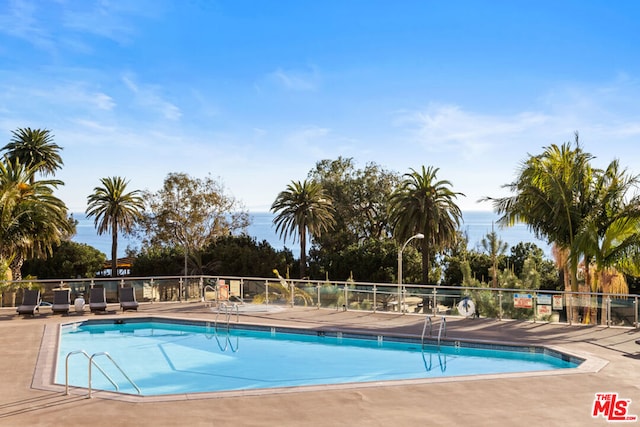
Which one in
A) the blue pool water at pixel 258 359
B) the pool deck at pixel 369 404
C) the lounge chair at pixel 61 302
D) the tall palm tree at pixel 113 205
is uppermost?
the tall palm tree at pixel 113 205

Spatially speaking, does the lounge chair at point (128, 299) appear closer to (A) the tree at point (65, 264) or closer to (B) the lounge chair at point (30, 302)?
(B) the lounge chair at point (30, 302)

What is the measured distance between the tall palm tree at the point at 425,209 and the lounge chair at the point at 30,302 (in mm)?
22457

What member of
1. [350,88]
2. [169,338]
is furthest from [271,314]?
[350,88]

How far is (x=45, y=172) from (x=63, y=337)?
4122cm

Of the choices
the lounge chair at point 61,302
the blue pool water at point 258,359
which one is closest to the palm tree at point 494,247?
the blue pool water at point 258,359

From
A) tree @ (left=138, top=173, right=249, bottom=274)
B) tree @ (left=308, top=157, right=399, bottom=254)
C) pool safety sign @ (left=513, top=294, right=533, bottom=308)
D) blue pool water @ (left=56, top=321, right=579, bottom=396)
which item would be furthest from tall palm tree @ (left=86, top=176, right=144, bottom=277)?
pool safety sign @ (left=513, top=294, right=533, bottom=308)

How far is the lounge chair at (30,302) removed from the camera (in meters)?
21.9

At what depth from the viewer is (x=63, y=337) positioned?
1988cm

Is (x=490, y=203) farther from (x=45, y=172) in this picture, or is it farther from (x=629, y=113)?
(x=45, y=172)

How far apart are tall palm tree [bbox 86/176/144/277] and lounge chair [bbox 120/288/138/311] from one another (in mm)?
28085

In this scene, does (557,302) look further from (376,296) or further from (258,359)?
(258,359)

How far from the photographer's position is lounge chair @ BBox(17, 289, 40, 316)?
2188cm

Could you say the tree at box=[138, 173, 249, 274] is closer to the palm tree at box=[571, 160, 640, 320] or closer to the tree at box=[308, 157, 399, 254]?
the tree at box=[308, 157, 399, 254]

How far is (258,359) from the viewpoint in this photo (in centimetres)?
1712
